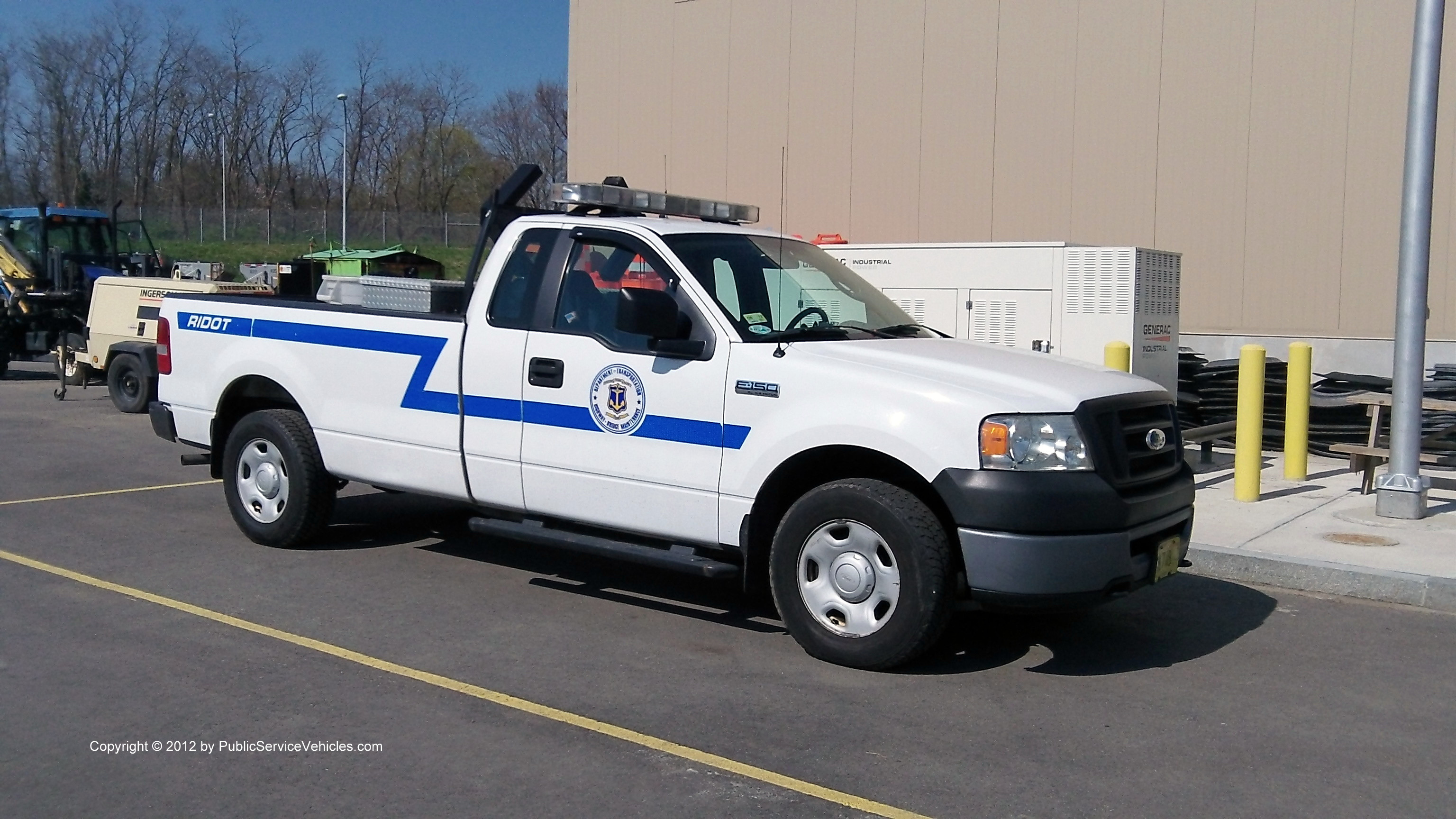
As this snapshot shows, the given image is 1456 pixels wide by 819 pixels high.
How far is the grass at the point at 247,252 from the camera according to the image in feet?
168

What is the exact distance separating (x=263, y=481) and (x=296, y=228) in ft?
163

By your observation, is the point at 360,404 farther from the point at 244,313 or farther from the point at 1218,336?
the point at 1218,336

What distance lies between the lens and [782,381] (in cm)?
599

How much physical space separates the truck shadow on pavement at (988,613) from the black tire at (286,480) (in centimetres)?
32

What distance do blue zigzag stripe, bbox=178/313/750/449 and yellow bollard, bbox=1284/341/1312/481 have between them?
611 cm

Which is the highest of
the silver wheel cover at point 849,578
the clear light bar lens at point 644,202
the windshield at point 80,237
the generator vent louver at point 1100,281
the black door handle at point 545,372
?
the windshield at point 80,237

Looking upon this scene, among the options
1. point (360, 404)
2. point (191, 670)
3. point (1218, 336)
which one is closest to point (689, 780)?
point (191, 670)

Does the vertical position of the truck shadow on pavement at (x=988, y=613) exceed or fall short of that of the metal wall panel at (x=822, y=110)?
it falls short

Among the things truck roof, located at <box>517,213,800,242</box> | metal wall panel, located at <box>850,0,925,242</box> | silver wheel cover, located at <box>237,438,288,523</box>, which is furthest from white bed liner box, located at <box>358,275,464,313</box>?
metal wall panel, located at <box>850,0,925,242</box>

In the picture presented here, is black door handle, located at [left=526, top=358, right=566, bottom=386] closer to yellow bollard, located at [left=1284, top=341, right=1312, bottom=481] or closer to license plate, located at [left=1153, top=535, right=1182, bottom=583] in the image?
license plate, located at [left=1153, top=535, right=1182, bottom=583]

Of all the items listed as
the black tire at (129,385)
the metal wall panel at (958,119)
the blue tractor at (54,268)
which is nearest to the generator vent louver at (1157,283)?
the metal wall panel at (958,119)

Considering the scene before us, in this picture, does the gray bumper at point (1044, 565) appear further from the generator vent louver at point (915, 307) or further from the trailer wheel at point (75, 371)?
the trailer wheel at point (75, 371)

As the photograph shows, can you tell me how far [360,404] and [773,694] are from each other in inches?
130

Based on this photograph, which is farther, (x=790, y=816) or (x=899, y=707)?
(x=899, y=707)
